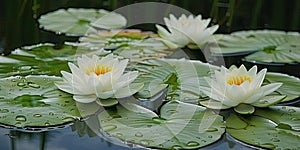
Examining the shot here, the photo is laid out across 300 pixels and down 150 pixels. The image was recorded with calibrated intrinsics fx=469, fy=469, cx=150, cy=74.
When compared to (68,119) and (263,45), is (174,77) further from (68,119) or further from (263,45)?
(263,45)

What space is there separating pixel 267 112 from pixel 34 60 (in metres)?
0.73

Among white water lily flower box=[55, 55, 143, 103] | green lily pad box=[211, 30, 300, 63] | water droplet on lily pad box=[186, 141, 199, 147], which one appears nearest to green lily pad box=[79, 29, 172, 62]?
green lily pad box=[211, 30, 300, 63]

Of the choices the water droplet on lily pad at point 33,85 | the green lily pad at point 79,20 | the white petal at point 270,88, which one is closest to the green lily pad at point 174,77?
the white petal at point 270,88

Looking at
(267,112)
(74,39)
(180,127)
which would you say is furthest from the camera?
(74,39)

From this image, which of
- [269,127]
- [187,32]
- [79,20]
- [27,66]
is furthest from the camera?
[79,20]

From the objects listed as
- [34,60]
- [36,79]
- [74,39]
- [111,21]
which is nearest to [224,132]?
[36,79]

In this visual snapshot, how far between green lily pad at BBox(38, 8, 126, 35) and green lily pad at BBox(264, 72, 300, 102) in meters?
0.79

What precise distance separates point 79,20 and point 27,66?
598 millimetres

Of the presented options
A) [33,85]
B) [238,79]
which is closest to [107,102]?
[33,85]

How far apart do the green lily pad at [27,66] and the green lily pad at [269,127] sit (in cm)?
55

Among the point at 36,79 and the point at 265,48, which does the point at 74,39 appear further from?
the point at 265,48

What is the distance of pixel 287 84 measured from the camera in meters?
1.36

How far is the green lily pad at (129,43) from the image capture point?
1.61 m

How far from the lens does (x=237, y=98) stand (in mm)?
1171
